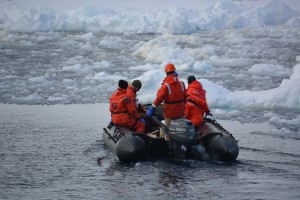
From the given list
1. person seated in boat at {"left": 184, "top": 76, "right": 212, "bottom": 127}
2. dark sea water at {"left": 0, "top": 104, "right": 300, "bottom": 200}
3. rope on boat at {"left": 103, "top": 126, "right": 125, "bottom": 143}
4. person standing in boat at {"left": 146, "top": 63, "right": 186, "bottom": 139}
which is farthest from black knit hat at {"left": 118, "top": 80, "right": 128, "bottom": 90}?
dark sea water at {"left": 0, "top": 104, "right": 300, "bottom": 200}

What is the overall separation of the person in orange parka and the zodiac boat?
202 mm

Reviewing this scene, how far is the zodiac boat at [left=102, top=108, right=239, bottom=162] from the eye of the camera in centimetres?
915

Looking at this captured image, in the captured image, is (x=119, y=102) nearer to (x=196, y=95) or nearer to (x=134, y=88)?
(x=134, y=88)

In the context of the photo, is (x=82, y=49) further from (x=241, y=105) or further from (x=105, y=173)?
(x=105, y=173)

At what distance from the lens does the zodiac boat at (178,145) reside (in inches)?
360

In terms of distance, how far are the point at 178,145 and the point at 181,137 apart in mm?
158

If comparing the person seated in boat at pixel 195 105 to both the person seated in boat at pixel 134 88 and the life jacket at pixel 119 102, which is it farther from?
the life jacket at pixel 119 102

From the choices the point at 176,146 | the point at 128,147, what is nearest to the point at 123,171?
the point at 128,147

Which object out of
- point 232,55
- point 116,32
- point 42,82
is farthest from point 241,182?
point 116,32

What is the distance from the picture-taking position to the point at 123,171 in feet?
28.9

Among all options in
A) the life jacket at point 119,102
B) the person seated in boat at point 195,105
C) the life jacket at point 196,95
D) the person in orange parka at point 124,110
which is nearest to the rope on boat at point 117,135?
the person in orange parka at point 124,110

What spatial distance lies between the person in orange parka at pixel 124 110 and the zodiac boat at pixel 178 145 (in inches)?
8.0

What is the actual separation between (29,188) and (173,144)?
2.55 meters

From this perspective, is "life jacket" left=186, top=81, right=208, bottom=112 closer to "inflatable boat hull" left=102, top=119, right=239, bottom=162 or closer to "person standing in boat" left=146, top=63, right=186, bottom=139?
"person standing in boat" left=146, top=63, right=186, bottom=139
